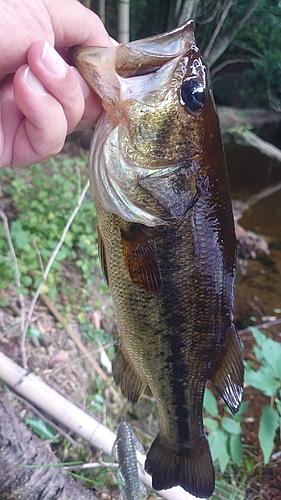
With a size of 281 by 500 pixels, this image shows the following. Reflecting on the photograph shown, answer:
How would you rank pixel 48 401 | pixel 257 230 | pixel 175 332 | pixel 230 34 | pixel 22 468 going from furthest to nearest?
pixel 230 34 → pixel 257 230 → pixel 48 401 → pixel 22 468 → pixel 175 332

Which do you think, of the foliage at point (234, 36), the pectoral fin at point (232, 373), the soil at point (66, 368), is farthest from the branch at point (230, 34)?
the pectoral fin at point (232, 373)

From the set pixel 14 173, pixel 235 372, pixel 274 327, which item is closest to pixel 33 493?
pixel 235 372

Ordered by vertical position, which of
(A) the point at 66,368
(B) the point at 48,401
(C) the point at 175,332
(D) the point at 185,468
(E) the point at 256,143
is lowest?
(E) the point at 256,143

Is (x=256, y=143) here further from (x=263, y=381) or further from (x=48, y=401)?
(x=48, y=401)

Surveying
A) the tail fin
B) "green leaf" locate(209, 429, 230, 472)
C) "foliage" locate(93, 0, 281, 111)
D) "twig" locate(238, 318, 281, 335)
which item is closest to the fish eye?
the tail fin

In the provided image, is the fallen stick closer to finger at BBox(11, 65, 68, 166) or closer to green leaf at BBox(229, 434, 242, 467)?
green leaf at BBox(229, 434, 242, 467)

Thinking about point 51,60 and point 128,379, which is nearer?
point 51,60

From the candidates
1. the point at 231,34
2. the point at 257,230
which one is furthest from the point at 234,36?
the point at 257,230
